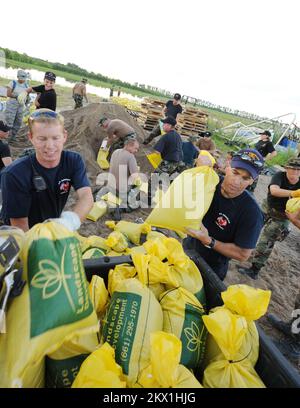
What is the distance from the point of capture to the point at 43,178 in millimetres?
1781

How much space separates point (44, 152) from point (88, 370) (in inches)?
48.6

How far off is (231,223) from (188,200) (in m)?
0.37

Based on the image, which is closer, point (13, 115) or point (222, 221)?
point (222, 221)

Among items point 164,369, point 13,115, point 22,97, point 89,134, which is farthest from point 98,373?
point 13,115

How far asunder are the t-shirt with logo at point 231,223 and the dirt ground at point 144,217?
145 centimetres

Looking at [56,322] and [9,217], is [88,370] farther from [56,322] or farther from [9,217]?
[9,217]

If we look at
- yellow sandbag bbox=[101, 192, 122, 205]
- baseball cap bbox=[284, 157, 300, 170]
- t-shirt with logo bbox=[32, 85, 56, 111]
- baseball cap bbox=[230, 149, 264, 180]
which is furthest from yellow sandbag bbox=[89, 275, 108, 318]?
t-shirt with logo bbox=[32, 85, 56, 111]

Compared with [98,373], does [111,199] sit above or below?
below

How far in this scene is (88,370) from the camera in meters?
0.95

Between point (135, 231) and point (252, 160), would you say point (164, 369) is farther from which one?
point (135, 231)

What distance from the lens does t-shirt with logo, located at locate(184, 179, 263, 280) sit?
6.23ft

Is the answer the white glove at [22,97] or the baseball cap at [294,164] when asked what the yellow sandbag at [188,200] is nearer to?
the baseball cap at [294,164]

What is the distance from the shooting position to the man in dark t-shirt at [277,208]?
324cm

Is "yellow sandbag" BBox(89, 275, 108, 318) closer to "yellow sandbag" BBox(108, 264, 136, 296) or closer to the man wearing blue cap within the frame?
"yellow sandbag" BBox(108, 264, 136, 296)
